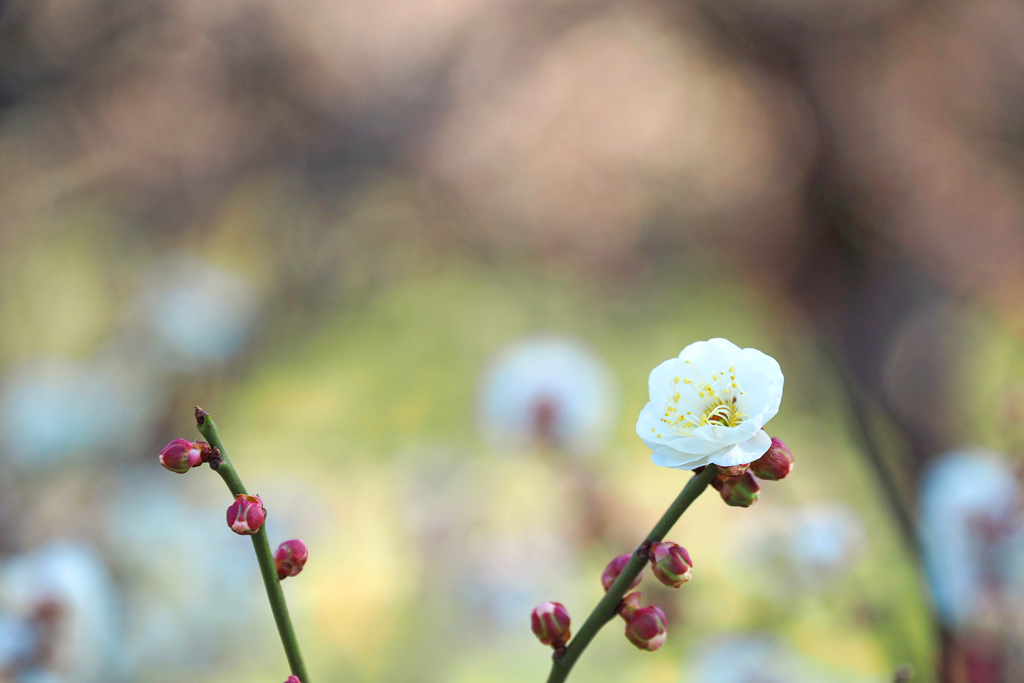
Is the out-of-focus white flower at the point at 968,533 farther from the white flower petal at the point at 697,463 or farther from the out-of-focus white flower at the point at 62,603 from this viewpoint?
the out-of-focus white flower at the point at 62,603

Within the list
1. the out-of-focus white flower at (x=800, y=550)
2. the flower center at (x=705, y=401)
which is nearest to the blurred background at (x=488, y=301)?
the out-of-focus white flower at (x=800, y=550)

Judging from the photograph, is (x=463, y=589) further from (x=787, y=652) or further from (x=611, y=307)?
(x=611, y=307)

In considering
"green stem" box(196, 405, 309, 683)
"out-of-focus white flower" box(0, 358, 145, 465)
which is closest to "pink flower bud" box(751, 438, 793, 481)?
"green stem" box(196, 405, 309, 683)

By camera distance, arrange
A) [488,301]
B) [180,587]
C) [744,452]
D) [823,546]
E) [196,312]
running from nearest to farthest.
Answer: [744,452], [823,546], [180,587], [196,312], [488,301]

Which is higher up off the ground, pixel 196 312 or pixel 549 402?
pixel 196 312

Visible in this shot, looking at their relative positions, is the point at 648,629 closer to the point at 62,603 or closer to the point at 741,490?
the point at 741,490

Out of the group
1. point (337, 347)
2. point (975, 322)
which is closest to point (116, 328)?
point (337, 347)

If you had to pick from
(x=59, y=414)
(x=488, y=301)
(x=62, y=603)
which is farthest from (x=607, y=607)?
(x=488, y=301)
